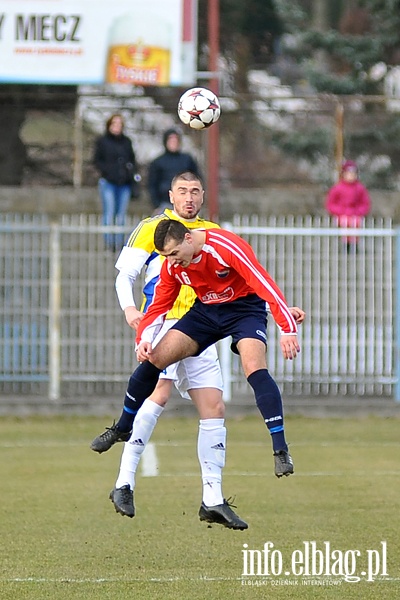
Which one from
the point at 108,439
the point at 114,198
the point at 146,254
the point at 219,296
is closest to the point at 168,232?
the point at 219,296

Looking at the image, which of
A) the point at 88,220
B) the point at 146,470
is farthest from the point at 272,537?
the point at 88,220

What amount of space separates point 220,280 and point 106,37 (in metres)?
12.2

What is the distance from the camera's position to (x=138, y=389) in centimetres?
862

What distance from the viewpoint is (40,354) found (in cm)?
1780

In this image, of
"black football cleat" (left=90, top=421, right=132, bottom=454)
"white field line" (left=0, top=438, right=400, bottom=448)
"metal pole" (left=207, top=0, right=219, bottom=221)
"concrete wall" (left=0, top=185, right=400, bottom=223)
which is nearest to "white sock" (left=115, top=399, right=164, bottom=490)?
"black football cleat" (left=90, top=421, right=132, bottom=454)

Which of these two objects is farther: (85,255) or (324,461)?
(85,255)

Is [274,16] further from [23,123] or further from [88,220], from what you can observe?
[88,220]

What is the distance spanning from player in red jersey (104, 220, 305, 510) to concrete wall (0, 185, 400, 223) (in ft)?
41.5

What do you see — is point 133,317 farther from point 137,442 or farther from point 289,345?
point 289,345

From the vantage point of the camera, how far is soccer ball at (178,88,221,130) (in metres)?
9.49

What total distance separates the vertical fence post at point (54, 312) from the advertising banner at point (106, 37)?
3110mm

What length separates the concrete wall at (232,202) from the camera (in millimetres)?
21469

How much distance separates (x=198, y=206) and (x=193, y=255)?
2.17 ft

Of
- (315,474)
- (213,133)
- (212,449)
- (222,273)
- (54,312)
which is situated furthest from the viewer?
(213,133)
